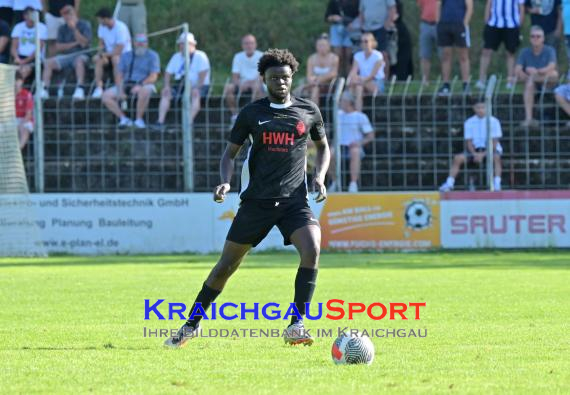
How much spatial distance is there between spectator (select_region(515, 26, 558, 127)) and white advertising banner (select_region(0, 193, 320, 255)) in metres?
4.68

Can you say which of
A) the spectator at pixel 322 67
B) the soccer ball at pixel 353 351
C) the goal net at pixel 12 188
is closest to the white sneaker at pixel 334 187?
the spectator at pixel 322 67

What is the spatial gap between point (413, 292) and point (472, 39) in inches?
755

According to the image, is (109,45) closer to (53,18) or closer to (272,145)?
(53,18)

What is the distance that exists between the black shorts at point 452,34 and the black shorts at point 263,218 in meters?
16.8

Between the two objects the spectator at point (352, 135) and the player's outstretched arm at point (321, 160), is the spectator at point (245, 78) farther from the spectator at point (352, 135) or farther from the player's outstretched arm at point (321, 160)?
the player's outstretched arm at point (321, 160)

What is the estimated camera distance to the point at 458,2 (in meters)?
26.5

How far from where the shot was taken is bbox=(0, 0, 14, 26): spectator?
1121 inches

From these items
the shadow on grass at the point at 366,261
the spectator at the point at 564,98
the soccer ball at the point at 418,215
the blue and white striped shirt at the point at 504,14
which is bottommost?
the shadow on grass at the point at 366,261

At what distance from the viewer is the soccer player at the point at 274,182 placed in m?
10.5

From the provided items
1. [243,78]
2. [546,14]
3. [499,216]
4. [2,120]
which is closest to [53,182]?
[2,120]

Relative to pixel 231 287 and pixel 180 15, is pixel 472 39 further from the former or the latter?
pixel 231 287

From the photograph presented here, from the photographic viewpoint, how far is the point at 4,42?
27891mm

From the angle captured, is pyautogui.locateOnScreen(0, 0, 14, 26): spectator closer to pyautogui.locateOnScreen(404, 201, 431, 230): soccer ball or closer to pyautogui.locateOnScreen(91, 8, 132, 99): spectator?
pyautogui.locateOnScreen(91, 8, 132, 99): spectator

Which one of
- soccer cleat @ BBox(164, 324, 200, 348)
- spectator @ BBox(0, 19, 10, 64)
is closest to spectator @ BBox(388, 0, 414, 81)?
spectator @ BBox(0, 19, 10, 64)
